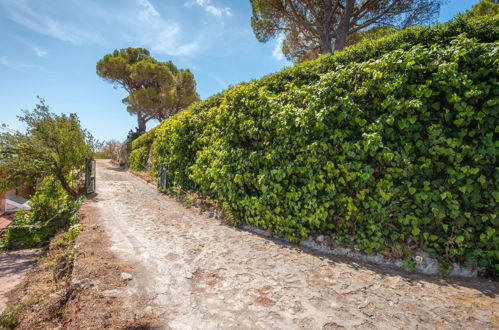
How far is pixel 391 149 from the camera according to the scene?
3.06 m

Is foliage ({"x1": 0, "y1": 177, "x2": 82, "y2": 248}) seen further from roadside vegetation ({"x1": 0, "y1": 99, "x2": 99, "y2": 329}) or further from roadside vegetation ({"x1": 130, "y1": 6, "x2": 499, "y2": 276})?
roadside vegetation ({"x1": 130, "y1": 6, "x2": 499, "y2": 276})

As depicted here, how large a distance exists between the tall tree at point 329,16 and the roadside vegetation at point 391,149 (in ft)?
27.4

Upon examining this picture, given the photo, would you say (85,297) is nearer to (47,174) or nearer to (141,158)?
(47,174)

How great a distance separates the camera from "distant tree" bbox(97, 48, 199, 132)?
21.2m

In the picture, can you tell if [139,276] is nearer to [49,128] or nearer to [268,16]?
[49,128]

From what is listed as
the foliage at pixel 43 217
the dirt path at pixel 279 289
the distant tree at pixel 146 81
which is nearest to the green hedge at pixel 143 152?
the foliage at pixel 43 217

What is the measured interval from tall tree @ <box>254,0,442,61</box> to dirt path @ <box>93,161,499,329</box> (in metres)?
10.8

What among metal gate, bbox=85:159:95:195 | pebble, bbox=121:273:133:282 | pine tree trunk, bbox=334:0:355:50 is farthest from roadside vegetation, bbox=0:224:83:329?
pine tree trunk, bbox=334:0:355:50

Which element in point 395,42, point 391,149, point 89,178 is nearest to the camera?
point 391,149

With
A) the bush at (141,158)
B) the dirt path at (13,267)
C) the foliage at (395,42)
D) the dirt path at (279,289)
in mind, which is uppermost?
the foliage at (395,42)

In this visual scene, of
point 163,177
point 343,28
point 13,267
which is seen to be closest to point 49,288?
point 13,267

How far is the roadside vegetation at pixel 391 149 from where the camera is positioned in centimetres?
271

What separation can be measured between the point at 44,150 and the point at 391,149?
848 centimetres

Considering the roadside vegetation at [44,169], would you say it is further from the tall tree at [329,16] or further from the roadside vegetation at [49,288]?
the tall tree at [329,16]
